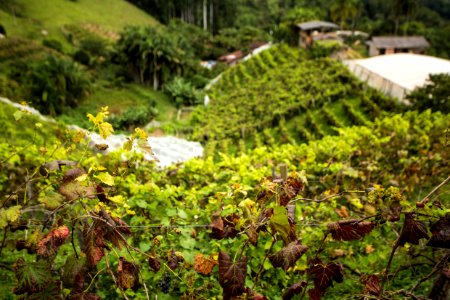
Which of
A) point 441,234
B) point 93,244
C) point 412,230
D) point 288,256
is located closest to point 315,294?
point 288,256

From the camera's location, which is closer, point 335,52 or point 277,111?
point 277,111

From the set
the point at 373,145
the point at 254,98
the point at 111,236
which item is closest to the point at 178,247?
the point at 111,236

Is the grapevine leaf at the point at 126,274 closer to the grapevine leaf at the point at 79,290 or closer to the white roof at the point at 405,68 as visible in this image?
the grapevine leaf at the point at 79,290

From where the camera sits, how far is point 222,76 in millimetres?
40500

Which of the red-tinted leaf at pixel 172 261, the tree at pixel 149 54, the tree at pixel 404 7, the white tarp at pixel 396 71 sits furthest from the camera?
the tree at pixel 404 7

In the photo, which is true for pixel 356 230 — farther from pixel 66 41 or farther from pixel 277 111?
pixel 66 41

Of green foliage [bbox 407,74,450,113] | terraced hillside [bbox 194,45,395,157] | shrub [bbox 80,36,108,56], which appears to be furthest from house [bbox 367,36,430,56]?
shrub [bbox 80,36,108,56]

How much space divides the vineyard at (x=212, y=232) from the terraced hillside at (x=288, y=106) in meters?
15.0

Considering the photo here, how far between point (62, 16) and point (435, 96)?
52531 mm

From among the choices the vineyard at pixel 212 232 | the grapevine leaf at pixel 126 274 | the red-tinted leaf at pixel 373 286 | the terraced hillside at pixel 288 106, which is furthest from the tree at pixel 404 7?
the grapevine leaf at pixel 126 274

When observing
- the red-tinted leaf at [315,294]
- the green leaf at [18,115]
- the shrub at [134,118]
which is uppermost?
the green leaf at [18,115]

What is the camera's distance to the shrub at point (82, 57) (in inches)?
1622

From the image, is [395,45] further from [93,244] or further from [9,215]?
[9,215]

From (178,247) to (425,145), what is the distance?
791 cm
